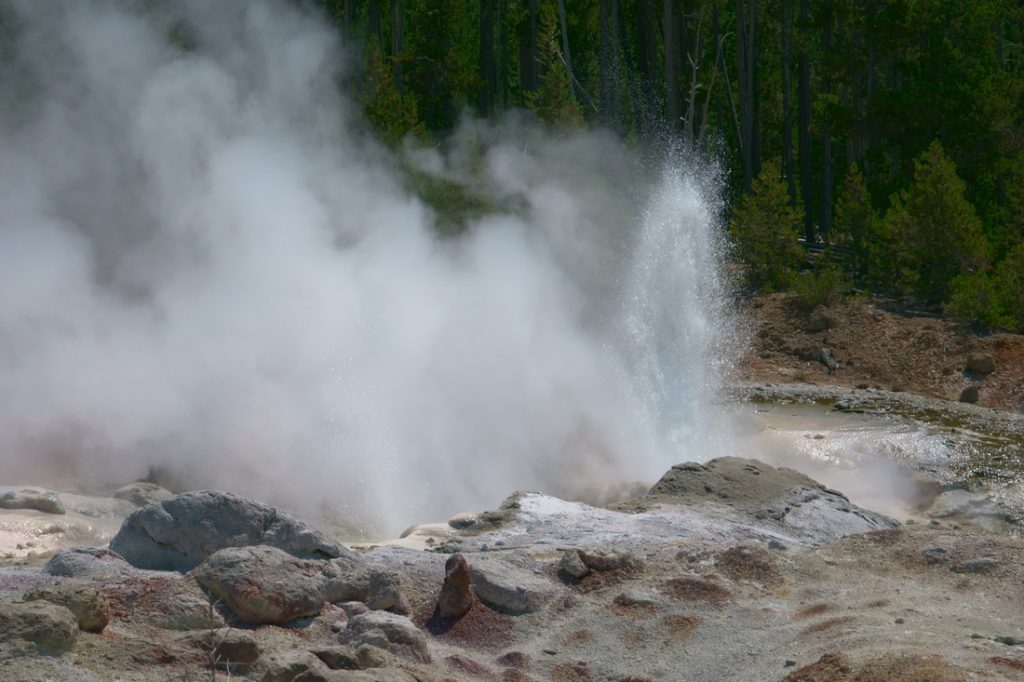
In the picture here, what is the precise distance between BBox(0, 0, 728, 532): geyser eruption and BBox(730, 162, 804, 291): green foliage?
28.8 feet

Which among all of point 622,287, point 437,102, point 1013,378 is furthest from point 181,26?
point 437,102

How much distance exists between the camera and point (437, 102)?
1336 inches

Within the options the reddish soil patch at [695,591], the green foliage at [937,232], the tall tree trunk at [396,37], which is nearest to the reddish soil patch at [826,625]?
the reddish soil patch at [695,591]

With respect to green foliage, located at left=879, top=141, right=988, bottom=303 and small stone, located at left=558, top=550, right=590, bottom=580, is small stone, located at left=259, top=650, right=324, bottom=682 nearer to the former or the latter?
small stone, located at left=558, top=550, right=590, bottom=580

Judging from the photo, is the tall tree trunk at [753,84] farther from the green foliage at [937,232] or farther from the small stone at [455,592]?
the small stone at [455,592]

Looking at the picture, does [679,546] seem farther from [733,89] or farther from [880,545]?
[733,89]

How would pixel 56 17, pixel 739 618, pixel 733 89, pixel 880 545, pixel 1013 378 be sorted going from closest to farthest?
pixel 739 618 < pixel 880 545 < pixel 56 17 < pixel 1013 378 < pixel 733 89

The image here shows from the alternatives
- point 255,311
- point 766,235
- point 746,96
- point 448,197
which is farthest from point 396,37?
point 255,311

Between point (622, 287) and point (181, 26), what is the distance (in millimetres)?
6416

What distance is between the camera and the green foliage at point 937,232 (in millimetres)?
20891

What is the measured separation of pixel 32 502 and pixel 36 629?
3.77m

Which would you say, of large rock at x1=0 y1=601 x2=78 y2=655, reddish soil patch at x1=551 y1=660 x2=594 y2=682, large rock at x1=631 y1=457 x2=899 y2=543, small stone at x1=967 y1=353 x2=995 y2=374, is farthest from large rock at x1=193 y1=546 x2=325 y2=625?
small stone at x1=967 y1=353 x2=995 y2=374

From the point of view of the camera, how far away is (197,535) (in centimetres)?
712

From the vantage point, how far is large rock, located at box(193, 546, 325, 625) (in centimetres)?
615
